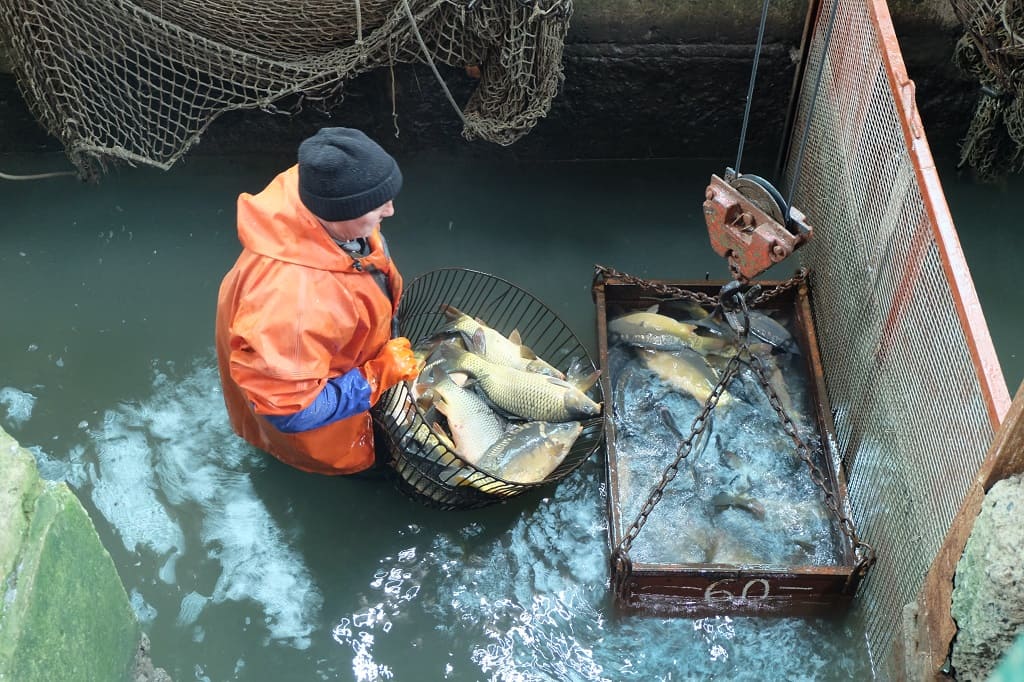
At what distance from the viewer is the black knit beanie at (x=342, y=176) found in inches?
137

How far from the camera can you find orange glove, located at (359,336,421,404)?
412 cm

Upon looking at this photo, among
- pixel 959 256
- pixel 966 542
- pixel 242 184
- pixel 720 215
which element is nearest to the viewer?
pixel 966 542

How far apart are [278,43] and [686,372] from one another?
299cm

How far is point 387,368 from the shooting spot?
4.13 meters

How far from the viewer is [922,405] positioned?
371cm

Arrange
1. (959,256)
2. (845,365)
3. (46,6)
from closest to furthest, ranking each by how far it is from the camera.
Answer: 1. (959,256)
2. (845,365)
3. (46,6)

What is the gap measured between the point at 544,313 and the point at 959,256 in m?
2.70

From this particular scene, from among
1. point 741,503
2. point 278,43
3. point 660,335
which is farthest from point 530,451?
point 278,43

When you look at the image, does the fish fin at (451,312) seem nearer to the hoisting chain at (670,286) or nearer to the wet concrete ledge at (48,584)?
the hoisting chain at (670,286)

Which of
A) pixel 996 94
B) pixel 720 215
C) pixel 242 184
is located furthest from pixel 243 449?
pixel 996 94

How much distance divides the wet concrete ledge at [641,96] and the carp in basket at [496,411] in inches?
96.8

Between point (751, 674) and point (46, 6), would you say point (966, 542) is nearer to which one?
point (751, 674)

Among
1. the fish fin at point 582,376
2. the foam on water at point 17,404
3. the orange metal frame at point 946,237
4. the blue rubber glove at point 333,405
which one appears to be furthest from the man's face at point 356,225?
the foam on water at point 17,404

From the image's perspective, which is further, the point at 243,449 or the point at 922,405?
the point at 243,449
